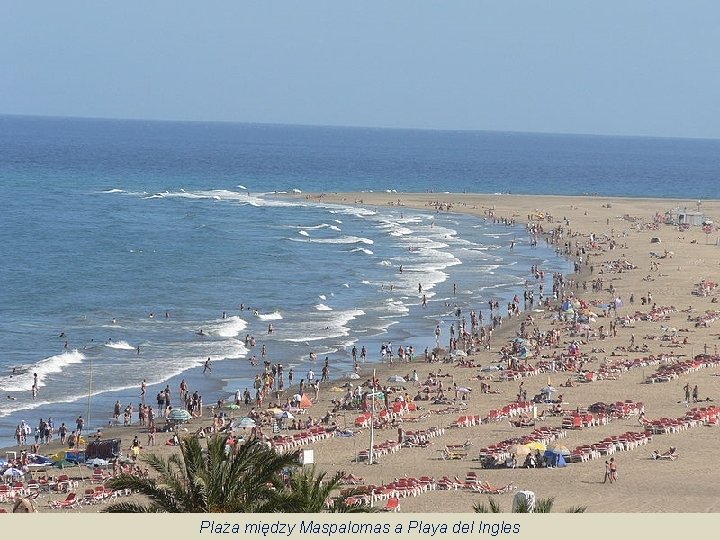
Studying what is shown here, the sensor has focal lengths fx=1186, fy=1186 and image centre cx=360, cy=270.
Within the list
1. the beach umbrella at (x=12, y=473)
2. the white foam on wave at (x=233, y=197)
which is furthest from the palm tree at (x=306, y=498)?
the white foam on wave at (x=233, y=197)

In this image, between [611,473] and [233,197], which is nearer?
[611,473]

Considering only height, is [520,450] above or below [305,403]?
above

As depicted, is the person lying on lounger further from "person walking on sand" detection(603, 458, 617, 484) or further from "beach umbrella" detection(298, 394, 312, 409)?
"beach umbrella" detection(298, 394, 312, 409)

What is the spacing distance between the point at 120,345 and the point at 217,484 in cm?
3261

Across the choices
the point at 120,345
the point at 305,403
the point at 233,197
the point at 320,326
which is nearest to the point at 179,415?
the point at 305,403

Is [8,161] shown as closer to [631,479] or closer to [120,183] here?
[120,183]

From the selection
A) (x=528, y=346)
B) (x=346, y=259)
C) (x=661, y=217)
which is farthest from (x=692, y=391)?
(x=661, y=217)

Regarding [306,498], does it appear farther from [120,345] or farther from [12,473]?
[120,345]

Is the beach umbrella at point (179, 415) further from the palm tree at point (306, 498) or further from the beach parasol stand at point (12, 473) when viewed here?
the palm tree at point (306, 498)

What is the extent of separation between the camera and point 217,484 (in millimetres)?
14477

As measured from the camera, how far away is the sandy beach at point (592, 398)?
90.1ft

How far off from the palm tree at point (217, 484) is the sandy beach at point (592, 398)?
10.9 meters

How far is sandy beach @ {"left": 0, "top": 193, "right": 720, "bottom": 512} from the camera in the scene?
27.5 m
